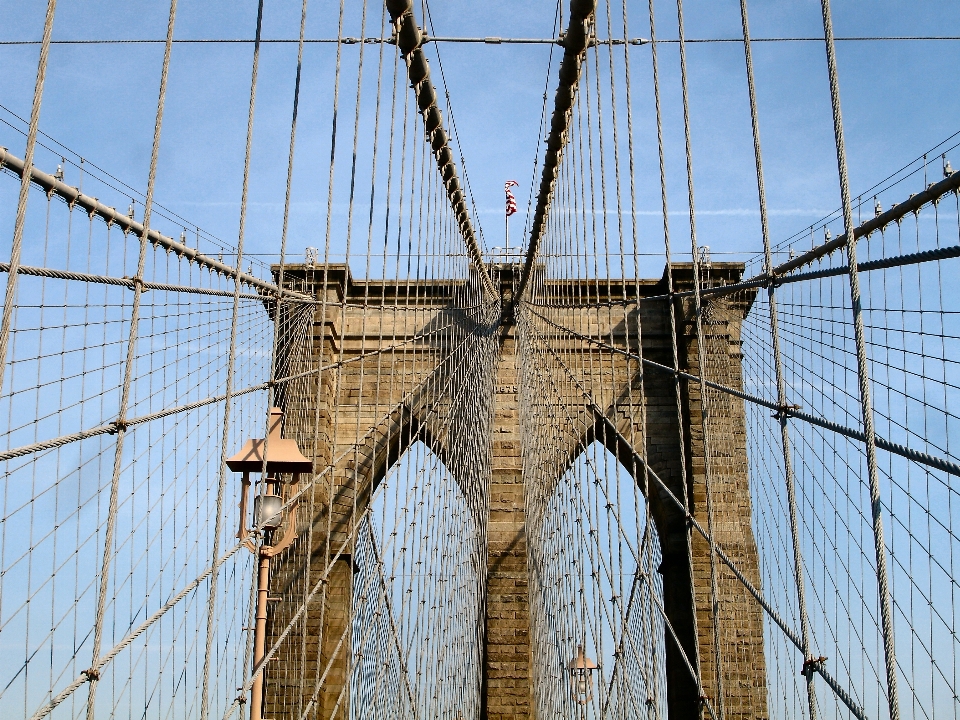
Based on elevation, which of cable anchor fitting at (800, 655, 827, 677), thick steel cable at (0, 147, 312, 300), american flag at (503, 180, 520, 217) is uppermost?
american flag at (503, 180, 520, 217)

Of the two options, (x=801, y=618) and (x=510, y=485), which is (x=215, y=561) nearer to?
(x=801, y=618)

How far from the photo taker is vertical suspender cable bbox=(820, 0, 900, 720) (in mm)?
1872

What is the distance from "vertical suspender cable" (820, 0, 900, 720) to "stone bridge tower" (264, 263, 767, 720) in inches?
323

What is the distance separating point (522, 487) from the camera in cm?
1238

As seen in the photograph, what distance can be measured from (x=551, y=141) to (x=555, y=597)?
14.1 feet

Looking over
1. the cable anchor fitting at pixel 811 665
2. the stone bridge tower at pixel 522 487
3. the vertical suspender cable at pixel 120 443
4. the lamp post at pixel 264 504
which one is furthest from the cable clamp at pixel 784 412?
the stone bridge tower at pixel 522 487

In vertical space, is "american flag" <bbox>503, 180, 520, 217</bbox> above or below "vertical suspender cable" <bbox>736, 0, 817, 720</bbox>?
above

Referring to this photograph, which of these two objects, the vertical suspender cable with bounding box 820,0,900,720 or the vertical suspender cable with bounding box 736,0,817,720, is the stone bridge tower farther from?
the vertical suspender cable with bounding box 820,0,900,720

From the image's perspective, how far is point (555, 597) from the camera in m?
9.46

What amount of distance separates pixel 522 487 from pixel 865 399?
10421mm

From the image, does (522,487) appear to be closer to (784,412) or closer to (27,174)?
(784,412)

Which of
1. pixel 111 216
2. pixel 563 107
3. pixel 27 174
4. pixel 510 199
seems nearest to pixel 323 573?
pixel 111 216

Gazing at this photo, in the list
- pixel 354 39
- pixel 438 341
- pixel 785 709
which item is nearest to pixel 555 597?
pixel 785 709

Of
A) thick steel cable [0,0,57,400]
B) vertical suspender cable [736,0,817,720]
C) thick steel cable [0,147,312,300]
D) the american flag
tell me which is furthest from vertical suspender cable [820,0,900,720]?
the american flag
